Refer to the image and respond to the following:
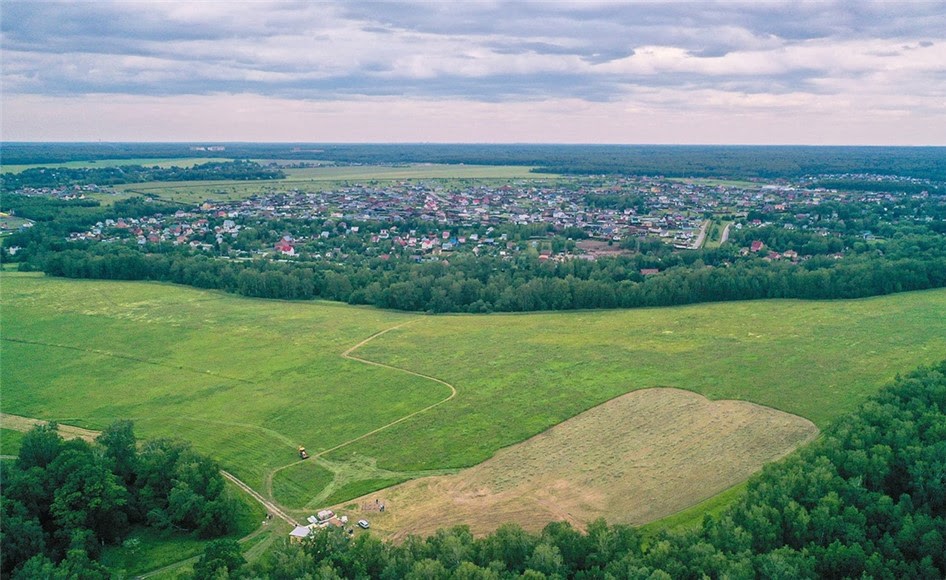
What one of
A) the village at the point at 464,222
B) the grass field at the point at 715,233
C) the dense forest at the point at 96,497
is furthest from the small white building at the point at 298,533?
the grass field at the point at 715,233

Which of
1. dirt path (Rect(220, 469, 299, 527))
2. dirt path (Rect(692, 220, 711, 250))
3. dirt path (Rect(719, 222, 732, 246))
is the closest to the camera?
dirt path (Rect(220, 469, 299, 527))

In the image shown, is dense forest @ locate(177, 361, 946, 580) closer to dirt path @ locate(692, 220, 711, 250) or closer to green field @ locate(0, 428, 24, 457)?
green field @ locate(0, 428, 24, 457)

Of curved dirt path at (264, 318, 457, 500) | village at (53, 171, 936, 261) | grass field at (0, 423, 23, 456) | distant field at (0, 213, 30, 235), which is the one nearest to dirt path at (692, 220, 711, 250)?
village at (53, 171, 936, 261)

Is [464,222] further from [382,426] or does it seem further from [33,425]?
[33,425]

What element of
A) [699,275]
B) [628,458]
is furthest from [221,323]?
[699,275]

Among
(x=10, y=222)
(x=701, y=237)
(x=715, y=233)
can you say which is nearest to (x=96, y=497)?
(x=701, y=237)

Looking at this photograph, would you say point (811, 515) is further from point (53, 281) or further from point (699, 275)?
point (53, 281)
